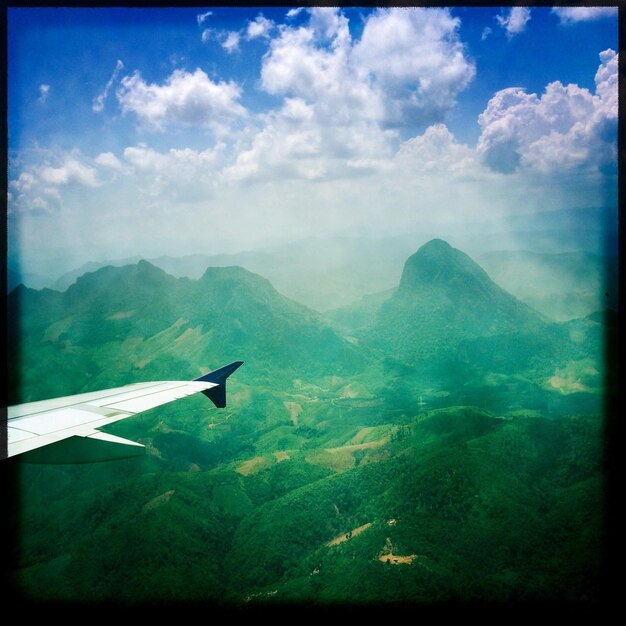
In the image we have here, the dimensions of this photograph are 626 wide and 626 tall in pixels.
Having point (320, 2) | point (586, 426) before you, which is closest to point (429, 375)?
point (586, 426)

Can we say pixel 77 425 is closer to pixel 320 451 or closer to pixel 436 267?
pixel 320 451

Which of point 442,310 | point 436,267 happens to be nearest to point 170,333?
point 442,310

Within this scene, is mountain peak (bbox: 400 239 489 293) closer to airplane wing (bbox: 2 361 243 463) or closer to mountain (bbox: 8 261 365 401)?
mountain (bbox: 8 261 365 401)

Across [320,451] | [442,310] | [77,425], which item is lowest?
[320,451]

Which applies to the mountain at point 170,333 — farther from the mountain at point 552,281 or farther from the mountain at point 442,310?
the mountain at point 552,281

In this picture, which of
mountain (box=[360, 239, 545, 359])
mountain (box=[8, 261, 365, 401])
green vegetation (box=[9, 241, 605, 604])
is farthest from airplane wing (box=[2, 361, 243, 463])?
mountain (box=[360, 239, 545, 359])
